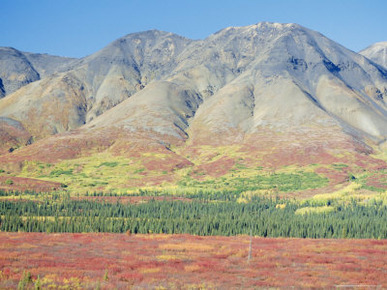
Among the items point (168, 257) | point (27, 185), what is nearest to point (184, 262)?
point (168, 257)

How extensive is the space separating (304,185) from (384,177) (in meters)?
31.7

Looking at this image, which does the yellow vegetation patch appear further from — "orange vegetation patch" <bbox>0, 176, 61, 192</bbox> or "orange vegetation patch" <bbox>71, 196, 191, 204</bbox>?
"orange vegetation patch" <bbox>0, 176, 61, 192</bbox>

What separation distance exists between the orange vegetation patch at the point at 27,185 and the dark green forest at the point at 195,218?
1993 centimetres

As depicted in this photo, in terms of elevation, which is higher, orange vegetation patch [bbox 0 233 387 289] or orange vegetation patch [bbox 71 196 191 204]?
orange vegetation patch [bbox 71 196 191 204]

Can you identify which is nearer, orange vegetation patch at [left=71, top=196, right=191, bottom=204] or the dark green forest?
the dark green forest

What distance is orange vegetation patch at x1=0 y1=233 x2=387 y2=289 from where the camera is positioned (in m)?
46.6

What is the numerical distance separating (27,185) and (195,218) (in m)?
80.0

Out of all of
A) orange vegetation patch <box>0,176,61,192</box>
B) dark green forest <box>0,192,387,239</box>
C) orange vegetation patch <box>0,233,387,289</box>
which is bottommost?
orange vegetation patch <box>0,233,387,289</box>

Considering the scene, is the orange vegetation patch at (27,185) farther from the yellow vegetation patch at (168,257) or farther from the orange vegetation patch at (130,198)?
the yellow vegetation patch at (168,257)

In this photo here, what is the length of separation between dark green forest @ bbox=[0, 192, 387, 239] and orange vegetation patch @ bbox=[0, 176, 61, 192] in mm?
19934

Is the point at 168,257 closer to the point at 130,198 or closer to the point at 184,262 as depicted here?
the point at 184,262

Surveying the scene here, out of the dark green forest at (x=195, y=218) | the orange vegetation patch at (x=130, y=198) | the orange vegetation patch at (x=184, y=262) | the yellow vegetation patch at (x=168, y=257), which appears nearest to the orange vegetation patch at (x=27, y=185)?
the dark green forest at (x=195, y=218)

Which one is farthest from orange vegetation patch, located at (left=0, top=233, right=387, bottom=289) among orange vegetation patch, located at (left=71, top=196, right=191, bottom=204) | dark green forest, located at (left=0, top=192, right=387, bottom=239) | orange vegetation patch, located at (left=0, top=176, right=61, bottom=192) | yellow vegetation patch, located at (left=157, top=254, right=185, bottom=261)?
orange vegetation patch, located at (left=0, top=176, right=61, bottom=192)

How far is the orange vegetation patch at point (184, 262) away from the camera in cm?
4659
